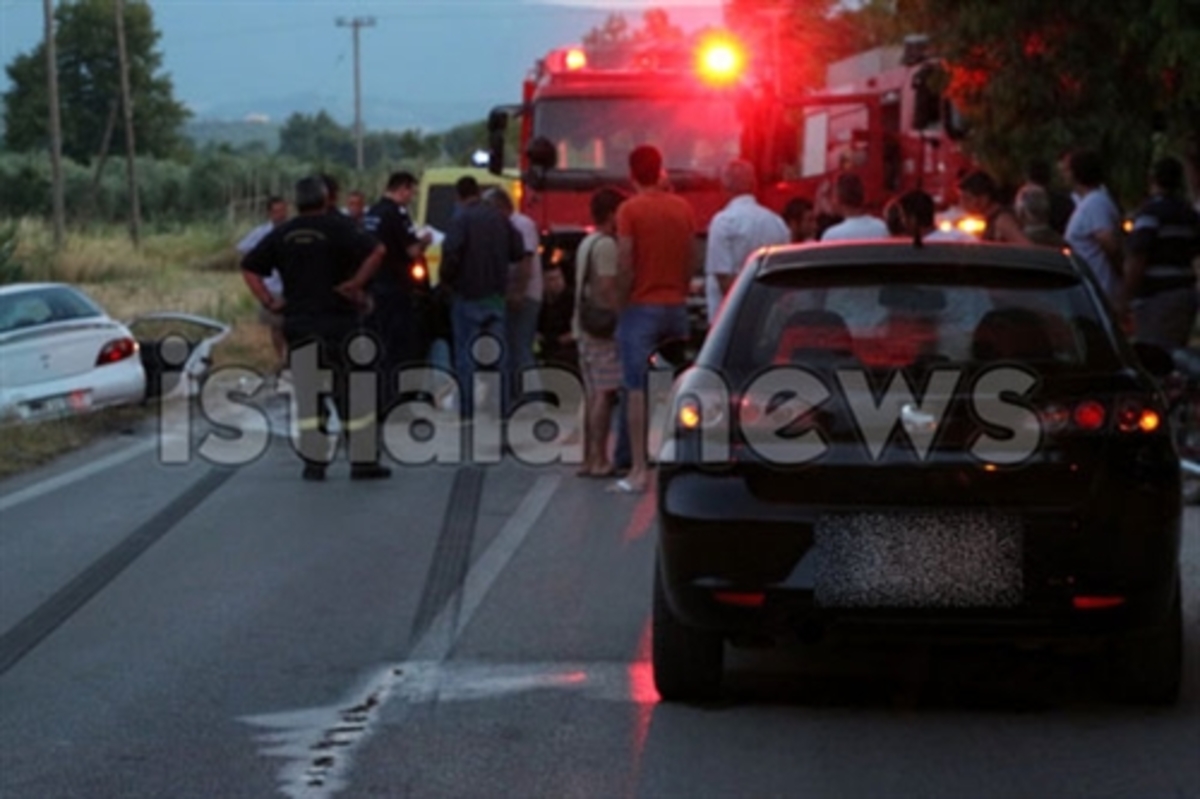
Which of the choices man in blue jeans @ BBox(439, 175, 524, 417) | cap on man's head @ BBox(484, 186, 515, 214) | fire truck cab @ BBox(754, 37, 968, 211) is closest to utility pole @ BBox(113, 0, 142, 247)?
fire truck cab @ BBox(754, 37, 968, 211)

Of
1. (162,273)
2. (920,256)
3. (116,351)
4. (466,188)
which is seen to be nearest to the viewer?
(920,256)

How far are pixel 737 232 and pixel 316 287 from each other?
2.49m

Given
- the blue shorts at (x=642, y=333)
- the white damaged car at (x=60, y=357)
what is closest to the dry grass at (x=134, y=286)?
the white damaged car at (x=60, y=357)

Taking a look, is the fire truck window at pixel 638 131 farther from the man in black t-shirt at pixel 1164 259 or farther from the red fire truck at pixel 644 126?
the man in black t-shirt at pixel 1164 259

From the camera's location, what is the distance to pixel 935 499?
293 inches

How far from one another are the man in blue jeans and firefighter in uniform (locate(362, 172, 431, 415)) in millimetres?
610

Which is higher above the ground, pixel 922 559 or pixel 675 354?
pixel 675 354

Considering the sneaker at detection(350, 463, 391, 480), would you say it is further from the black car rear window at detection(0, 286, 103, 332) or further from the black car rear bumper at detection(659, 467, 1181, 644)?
the black car rear bumper at detection(659, 467, 1181, 644)

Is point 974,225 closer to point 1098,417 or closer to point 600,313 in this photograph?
point 600,313

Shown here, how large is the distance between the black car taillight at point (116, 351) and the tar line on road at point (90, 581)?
4.62 metres

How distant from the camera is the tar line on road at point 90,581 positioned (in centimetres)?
945

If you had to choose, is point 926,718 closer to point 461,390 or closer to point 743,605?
point 743,605

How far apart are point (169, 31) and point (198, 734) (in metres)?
112

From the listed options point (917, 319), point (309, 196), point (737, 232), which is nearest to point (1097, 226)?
point (737, 232)
